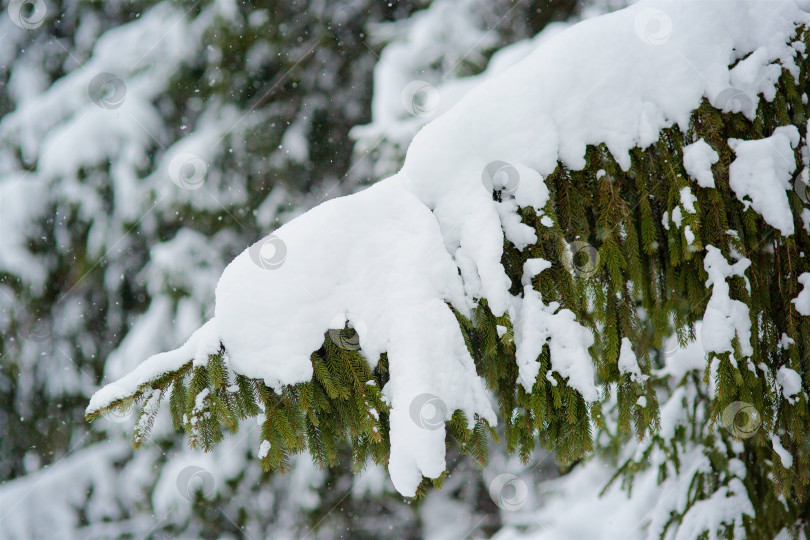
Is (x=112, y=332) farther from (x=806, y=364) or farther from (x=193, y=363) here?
(x=806, y=364)

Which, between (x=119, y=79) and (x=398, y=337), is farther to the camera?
(x=119, y=79)

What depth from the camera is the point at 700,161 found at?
1628 millimetres

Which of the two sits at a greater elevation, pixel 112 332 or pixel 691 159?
pixel 691 159

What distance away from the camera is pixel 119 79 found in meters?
4.87

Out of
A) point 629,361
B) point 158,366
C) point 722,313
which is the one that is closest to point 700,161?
point 722,313

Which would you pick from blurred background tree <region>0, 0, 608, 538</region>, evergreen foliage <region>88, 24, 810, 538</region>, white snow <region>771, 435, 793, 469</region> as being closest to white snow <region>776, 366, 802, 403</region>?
evergreen foliage <region>88, 24, 810, 538</region>

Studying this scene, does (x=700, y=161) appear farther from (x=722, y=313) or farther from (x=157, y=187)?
(x=157, y=187)

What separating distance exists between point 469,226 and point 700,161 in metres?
0.74

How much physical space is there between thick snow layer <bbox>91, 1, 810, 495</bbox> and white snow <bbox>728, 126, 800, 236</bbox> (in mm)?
13

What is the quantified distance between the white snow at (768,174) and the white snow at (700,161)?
3.4 inches

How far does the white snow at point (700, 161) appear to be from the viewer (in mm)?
1624

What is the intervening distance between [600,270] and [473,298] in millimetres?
422

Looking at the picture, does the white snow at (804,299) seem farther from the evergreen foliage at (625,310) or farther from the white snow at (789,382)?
the white snow at (789,382)

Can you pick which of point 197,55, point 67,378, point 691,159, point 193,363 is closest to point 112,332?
point 67,378
